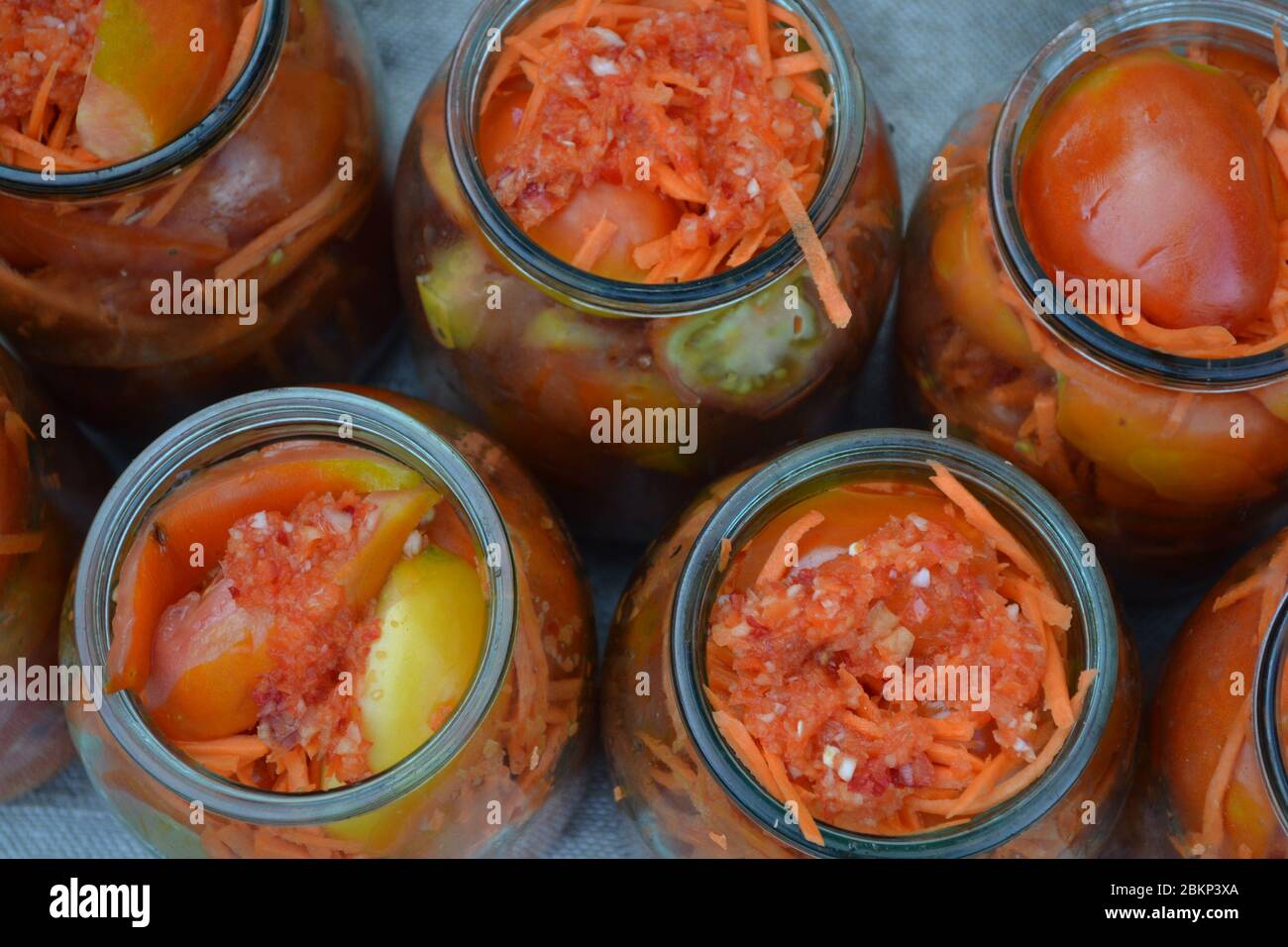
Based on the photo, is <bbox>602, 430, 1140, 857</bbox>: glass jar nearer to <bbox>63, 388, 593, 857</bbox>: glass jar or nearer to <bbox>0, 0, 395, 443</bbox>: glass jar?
<bbox>63, 388, 593, 857</bbox>: glass jar

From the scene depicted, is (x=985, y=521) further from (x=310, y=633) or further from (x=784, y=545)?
(x=310, y=633)

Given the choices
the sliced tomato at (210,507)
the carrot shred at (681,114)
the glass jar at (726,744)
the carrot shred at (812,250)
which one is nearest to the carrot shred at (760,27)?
the carrot shred at (681,114)

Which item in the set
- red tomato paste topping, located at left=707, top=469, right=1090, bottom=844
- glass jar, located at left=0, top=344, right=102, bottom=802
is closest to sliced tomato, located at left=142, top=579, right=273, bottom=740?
glass jar, located at left=0, top=344, right=102, bottom=802

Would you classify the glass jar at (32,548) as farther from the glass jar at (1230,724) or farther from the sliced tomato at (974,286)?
the glass jar at (1230,724)

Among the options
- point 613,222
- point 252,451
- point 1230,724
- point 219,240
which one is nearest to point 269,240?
point 219,240

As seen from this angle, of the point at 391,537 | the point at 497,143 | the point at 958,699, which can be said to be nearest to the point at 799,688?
the point at 958,699

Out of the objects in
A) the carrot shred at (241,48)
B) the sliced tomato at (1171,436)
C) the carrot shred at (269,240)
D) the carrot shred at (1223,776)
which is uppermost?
the carrot shred at (241,48)
